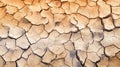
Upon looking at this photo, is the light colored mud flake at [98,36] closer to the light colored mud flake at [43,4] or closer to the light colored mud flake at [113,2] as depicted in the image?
the light colored mud flake at [113,2]

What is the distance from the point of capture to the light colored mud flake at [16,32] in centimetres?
121

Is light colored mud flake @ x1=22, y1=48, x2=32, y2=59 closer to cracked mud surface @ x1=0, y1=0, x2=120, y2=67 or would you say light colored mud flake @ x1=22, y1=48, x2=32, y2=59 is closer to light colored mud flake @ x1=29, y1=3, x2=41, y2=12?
cracked mud surface @ x1=0, y1=0, x2=120, y2=67

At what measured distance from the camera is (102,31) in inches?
47.4

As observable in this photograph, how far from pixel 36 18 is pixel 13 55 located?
0.20 metres

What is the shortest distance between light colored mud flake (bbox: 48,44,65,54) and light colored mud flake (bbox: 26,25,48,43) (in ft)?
0.20

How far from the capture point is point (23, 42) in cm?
120

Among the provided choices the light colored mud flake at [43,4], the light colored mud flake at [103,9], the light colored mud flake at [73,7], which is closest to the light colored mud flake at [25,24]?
the light colored mud flake at [43,4]

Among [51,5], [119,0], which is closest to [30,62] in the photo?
[51,5]

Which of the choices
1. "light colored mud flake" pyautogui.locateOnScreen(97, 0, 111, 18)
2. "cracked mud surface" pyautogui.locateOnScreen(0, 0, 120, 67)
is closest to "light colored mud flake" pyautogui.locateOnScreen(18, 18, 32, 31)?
"cracked mud surface" pyautogui.locateOnScreen(0, 0, 120, 67)

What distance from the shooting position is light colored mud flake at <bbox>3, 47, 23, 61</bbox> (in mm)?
1182

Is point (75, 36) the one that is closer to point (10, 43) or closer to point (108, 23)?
point (108, 23)

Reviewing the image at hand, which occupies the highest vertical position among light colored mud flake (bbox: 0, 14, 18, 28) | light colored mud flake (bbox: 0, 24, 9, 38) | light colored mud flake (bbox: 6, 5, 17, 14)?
light colored mud flake (bbox: 6, 5, 17, 14)

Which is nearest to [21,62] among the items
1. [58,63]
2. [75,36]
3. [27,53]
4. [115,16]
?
[27,53]

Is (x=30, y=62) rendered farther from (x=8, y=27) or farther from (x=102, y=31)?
(x=102, y=31)
